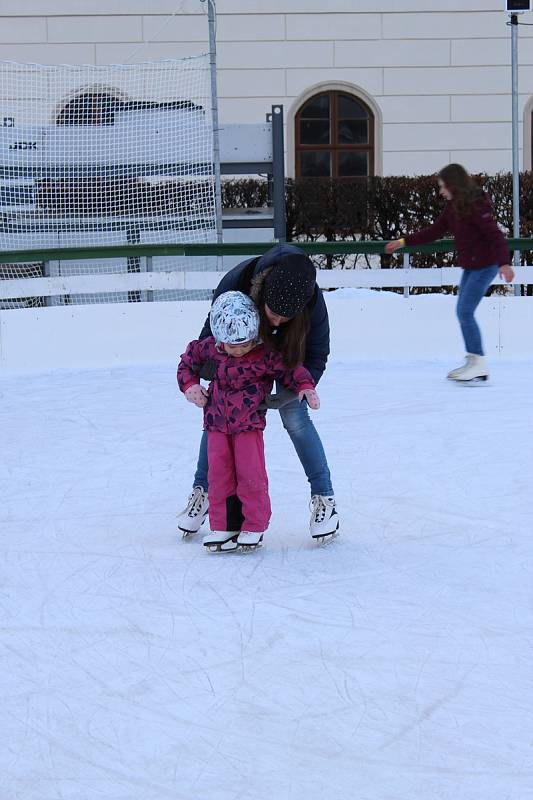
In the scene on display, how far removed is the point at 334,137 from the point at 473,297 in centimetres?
695

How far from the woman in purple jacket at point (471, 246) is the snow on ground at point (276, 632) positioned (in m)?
1.68

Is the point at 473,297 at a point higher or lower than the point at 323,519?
higher

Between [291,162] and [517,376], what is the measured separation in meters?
6.52

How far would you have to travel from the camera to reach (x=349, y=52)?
43.5 feet

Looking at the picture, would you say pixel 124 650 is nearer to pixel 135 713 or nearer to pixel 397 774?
pixel 135 713

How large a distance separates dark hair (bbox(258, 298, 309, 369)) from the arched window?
33.4ft

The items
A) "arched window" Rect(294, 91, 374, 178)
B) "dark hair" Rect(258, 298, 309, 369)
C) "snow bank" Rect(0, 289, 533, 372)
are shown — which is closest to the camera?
"dark hair" Rect(258, 298, 309, 369)

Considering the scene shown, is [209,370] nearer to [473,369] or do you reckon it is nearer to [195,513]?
[195,513]

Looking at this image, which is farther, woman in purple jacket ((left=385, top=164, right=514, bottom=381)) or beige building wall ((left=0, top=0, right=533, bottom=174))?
beige building wall ((left=0, top=0, right=533, bottom=174))

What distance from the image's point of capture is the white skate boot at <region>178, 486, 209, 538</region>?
13.2ft

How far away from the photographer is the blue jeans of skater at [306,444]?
3.86 m

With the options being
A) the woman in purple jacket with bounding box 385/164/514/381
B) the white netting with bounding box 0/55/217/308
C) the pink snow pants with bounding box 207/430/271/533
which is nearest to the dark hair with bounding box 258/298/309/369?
the pink snow pants with bounding box 207/430/271/533

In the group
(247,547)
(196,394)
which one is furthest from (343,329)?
(196,394)

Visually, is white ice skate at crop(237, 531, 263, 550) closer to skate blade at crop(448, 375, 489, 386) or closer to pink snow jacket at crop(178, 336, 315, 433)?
pink snow jacket at crop(178, 336, 315, 433)
